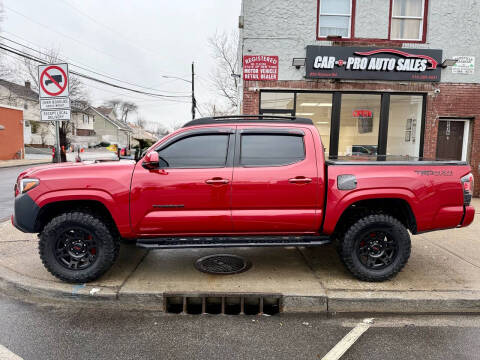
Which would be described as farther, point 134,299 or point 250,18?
point 250,18

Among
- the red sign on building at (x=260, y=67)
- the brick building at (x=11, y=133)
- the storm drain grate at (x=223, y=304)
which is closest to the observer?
the storm drain grate at (x=223, y=304)

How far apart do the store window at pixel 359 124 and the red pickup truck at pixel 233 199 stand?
618cm

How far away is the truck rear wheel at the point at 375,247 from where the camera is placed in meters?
3.97

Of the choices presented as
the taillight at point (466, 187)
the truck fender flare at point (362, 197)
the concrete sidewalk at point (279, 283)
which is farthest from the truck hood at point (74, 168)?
the taillight at point (466, 187)

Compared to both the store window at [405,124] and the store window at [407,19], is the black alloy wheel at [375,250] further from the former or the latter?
the store window at [407,19]

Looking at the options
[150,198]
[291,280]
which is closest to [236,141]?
[150,198]

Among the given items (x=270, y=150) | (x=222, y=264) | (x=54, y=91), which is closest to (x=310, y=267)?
(x=222, y=264)

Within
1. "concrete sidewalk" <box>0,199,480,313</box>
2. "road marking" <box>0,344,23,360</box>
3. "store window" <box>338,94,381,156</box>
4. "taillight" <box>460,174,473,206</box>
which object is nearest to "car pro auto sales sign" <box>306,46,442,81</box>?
"store window" <box>338,94,381,156</box>

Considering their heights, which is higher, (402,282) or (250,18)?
(250,18)

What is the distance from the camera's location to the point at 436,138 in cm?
998

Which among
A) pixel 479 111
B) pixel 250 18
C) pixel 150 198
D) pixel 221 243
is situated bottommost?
pixel 221 243

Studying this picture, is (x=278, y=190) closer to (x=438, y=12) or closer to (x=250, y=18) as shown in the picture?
(x=250, y=18)

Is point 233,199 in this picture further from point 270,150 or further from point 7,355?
point 7,355

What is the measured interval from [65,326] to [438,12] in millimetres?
11489
